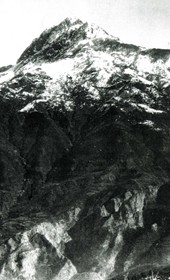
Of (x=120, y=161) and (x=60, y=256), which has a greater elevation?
(x=120, y=161)

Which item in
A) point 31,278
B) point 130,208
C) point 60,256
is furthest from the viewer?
point 130,208

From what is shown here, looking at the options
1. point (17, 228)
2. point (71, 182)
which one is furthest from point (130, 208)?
point (17, 228)

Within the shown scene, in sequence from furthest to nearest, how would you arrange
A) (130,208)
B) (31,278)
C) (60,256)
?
(130,208) → (60,256) → (31,278)

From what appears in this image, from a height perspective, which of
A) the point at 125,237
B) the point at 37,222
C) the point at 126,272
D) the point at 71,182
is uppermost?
the point at 71,182

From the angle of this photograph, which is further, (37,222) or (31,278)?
(37,222)

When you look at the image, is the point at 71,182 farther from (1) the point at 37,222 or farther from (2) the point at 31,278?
(2) the point at 31,278

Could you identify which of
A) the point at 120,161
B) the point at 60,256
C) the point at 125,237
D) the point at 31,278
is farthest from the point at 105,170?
the point at 31,278

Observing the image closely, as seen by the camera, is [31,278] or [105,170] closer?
[31,278]

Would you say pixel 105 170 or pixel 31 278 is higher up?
pixel 105 170

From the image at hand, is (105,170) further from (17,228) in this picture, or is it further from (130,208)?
(17,228)
